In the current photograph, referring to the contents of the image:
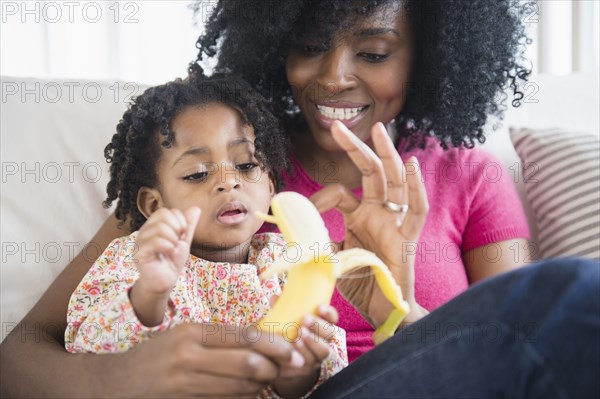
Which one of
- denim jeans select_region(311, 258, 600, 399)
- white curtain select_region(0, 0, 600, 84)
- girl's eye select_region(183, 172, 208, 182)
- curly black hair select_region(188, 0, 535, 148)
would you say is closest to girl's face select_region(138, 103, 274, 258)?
girl's eye select_region(183, 172, 208, 182)

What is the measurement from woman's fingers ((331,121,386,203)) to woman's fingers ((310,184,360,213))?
0.03 metres

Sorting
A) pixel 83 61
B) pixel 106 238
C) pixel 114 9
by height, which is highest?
pixel 114 9

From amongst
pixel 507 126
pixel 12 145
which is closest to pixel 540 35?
pixel 507 126

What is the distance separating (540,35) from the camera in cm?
212

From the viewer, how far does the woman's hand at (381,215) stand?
37.3 inches

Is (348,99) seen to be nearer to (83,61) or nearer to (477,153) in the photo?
(477,153)

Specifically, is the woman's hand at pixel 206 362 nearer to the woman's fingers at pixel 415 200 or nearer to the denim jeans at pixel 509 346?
the denim jeans at pixel 509 346

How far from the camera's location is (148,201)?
3.70ft

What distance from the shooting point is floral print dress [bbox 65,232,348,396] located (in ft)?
2.92

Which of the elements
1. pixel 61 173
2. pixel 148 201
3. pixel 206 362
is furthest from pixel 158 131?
pixel 206 362

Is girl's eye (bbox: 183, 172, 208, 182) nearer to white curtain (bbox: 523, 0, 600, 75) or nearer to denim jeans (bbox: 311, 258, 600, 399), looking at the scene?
denim jeans (bbox: 311, 258, 600, 399)

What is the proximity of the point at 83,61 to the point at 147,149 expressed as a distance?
854 millimetres

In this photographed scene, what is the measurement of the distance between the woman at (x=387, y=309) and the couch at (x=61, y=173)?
109 millimetres

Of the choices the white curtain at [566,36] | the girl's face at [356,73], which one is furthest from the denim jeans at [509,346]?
the white curtain at [566,36]
